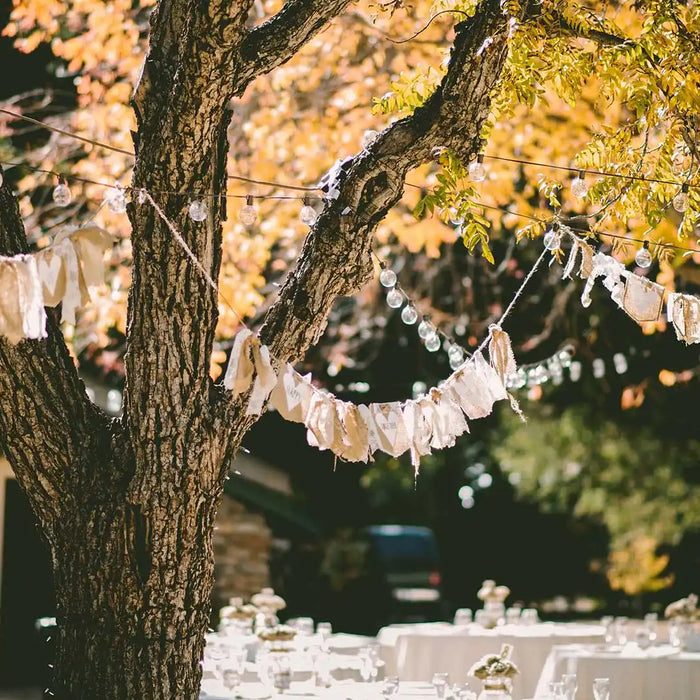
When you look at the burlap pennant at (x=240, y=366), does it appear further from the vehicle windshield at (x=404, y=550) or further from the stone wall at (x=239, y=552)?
the vehicle windshield at (x=404, y=550)

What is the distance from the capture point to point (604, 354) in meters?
12.6

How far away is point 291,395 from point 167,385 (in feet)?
1.48

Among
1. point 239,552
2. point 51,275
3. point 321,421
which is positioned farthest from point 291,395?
point 239,552

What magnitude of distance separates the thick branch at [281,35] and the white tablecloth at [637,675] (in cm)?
480

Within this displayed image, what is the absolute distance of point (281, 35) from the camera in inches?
157

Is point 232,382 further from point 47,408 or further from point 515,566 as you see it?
point 515,566

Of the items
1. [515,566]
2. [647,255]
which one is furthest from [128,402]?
[515,566]

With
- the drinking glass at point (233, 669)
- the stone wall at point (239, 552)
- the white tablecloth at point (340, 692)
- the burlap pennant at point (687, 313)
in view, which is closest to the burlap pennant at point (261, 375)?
the burlap pennant at point (687, 313)

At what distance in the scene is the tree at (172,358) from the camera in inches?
150

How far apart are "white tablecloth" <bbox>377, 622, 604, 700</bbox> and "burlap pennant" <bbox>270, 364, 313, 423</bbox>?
493cm

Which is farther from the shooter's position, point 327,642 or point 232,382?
point 327,642

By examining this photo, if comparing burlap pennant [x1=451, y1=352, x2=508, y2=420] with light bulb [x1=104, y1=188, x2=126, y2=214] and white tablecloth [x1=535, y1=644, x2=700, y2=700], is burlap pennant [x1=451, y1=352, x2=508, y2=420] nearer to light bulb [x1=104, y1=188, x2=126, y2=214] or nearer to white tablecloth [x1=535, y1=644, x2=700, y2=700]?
light bulb [x1=104, y1=188, x2=126, y2=214]

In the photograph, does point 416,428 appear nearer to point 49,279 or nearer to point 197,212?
point 197,212

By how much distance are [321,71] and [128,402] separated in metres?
5.86
